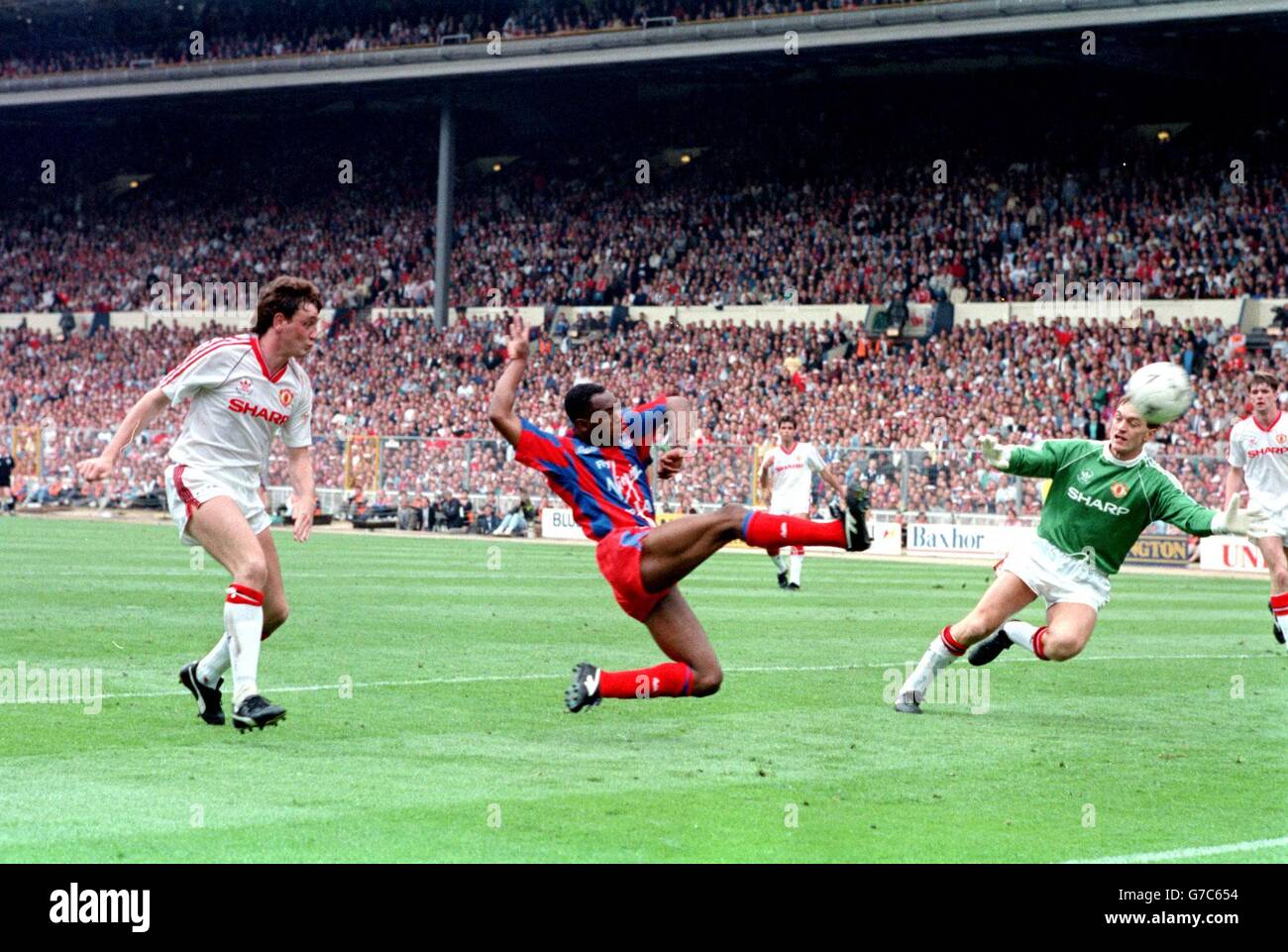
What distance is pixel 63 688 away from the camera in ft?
35.3

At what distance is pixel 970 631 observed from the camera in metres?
10.4

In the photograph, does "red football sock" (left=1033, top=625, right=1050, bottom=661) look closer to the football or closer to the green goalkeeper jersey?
the green goalkeeper jersey

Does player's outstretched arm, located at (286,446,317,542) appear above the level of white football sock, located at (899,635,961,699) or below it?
above

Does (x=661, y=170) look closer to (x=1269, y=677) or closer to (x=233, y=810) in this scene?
(x=1269, y=677)

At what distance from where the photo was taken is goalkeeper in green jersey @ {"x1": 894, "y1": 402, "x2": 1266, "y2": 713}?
10211 mm

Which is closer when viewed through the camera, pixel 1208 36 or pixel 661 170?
pixel 1208 36

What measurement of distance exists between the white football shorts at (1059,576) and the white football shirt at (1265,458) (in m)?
5.46

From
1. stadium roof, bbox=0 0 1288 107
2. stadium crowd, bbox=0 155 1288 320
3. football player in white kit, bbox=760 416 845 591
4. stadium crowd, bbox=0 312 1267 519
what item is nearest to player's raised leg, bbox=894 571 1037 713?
football player in white kit, bbox=760 416 845 591

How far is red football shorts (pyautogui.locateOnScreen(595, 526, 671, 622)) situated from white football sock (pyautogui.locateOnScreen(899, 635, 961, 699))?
232cm

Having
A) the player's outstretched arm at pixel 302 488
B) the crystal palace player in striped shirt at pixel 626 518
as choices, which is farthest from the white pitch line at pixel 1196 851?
the player's outstretched arm at pixel 302 488

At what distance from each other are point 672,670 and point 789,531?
1.18 metres

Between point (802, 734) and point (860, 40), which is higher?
point (860, 40)
